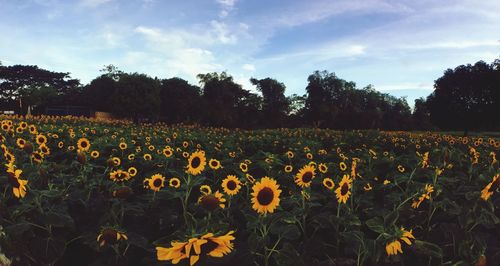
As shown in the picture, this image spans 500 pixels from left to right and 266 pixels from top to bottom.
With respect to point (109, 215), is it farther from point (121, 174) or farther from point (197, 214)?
point (121, 174)

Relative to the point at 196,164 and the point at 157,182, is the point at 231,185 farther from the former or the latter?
the point at 157,182

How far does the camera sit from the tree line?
45.2 metres

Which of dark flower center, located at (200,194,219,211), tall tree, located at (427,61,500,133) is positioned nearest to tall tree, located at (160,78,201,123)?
tall tree, located at (427,61,500,133)

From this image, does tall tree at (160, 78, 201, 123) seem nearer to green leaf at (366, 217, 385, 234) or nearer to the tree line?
the tree line

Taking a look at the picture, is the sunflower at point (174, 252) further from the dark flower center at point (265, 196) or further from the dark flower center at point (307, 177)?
the dark flower center at point (307, 177)

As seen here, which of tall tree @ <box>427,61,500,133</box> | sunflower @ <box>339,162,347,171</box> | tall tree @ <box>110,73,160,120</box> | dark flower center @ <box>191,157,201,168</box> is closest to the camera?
dark flower center @ <box>191,157,201,168</box>

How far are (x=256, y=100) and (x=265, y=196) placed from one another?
71.7 meters

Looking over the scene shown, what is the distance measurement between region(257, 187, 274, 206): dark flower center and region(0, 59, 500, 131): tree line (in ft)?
88.4

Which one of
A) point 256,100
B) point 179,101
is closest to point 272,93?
point 256,100

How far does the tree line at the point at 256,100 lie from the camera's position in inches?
1781

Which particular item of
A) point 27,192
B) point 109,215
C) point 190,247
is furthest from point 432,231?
point 27,192

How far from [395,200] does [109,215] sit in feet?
7.46

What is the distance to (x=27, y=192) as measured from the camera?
3318 millimetres

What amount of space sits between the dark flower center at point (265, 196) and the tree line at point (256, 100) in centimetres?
2695
